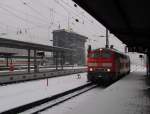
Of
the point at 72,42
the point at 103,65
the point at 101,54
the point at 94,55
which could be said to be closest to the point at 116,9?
the point at 103,65

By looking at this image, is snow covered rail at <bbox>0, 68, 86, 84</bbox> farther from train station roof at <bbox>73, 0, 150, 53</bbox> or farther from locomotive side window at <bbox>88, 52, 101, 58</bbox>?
train station roof at <bbox>73, 0, 150, 53</bbox>

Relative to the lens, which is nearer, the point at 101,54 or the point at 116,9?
the point at 116,9

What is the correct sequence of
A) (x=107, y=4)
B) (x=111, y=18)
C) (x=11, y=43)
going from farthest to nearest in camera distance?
(x=11, y=43)
(x=111, y=18)
(x=107, y=4)

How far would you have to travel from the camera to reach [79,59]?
55.0 metres

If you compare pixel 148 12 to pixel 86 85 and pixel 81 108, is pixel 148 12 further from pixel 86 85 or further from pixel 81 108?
pixel 86 85

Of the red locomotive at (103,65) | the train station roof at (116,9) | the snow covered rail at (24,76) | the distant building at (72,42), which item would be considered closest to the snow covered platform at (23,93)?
the snow covered rail at (24,76)

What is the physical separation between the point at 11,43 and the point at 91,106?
35.1ft

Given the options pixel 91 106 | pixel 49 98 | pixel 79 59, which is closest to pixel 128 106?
pixel 91 106

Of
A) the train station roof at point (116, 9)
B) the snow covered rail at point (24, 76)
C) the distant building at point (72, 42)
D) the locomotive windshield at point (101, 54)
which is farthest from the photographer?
the distant building at point (72, 42)

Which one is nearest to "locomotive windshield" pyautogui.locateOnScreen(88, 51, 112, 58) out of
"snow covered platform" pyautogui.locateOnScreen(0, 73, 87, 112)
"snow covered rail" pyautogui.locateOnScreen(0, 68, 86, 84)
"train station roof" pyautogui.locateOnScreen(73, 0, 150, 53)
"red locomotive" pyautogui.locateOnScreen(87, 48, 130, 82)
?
"red locomotive" pyautogui.locateOnScreen(87, 48, 130, 82)

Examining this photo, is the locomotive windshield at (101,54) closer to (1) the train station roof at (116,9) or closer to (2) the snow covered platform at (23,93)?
(2) the snow covered platform at (23,93)

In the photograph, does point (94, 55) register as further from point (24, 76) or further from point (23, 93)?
point (23, 93)

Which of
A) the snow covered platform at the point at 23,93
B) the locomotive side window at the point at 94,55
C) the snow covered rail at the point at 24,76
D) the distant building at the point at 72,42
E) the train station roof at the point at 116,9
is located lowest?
the snow covered platform at the point at 23,93

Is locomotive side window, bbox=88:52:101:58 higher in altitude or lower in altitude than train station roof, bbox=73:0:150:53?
lower
